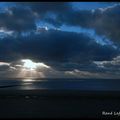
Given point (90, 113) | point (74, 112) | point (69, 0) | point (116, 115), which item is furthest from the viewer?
point (74, 112)

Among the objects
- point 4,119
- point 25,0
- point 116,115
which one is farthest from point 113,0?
point 4,119

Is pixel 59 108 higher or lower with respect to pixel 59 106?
lower

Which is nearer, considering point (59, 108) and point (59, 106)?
point (59, 108)

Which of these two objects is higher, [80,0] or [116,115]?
[80,0]

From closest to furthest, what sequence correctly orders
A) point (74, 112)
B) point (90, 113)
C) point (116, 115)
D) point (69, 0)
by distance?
point (69, 0)
point (116, 115)
point (90, 113)
point (74, 112)

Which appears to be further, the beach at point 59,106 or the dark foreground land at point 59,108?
the beach at point 59,106

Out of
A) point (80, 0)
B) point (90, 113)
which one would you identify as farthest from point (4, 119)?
point (90, 113)

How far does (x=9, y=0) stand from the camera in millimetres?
8805

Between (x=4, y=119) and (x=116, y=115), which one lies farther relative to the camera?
(x=116, y=115)

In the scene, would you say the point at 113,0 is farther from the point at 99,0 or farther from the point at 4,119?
the point at 4,119

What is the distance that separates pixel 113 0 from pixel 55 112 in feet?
37.4

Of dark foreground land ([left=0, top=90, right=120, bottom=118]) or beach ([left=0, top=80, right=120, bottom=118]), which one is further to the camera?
beach ([left=0, top=80, right=120, bottom=118])

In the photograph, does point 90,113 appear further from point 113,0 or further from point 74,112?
point 113,0

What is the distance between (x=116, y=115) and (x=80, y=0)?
3.43 m
